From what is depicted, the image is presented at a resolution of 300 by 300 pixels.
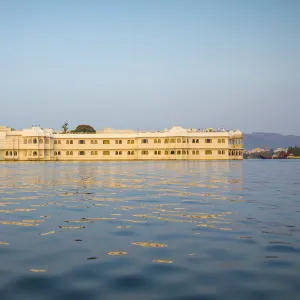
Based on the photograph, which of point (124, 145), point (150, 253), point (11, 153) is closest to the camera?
point (150, 253)

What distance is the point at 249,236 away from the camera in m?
7.83

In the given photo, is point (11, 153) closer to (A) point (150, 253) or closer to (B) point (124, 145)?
(B) point (124, 145)

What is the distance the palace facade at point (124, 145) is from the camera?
93.3 meters

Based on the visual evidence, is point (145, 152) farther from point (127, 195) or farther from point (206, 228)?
point (206, 228)

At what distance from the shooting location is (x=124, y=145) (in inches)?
3831

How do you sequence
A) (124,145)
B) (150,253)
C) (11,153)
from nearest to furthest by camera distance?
1. (150,253)
2. (11,153)
3. (124,145)

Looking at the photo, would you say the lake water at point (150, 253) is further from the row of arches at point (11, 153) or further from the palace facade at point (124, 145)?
the row of arches at point (11, 153)

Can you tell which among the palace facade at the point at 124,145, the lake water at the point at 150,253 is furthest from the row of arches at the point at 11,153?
the lake water at the point at 150,253

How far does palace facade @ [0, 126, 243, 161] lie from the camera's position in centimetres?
9331

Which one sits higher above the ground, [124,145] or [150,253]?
[124,145]

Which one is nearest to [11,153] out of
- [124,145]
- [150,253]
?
[124,145]

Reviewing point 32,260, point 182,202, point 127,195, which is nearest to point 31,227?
point 32,260

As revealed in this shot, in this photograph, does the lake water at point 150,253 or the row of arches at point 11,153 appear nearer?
the lake water at point 150,253

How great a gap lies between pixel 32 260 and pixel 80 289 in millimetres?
1525
